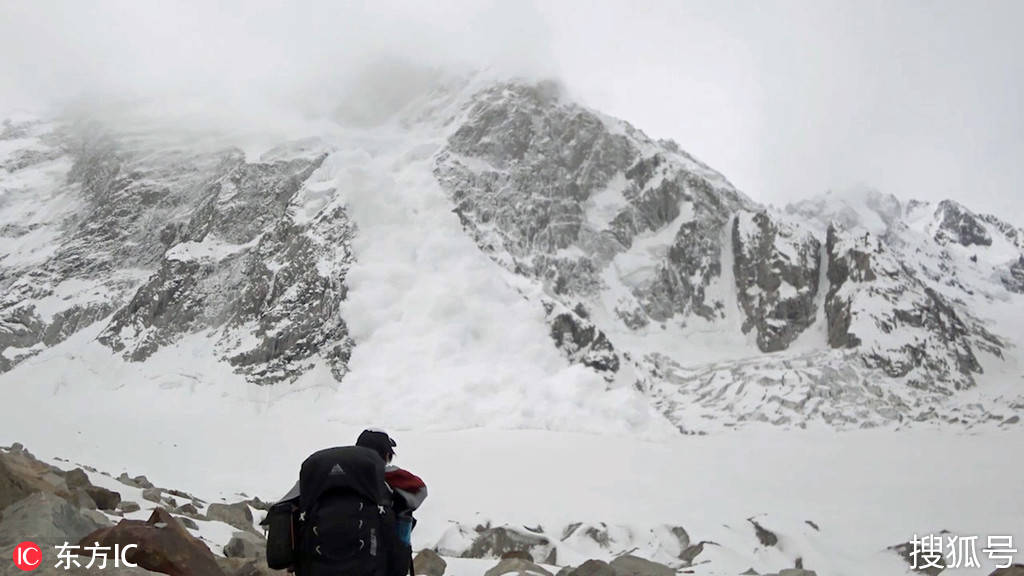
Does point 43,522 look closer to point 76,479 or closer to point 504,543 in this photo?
point 76,479

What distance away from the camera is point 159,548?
7473 millimetres

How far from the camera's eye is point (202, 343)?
9369cm

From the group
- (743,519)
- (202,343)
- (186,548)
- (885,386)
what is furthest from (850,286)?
(186,548)

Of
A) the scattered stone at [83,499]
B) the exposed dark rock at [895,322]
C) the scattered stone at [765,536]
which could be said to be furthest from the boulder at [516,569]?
the exposed dark rock at [895,322]

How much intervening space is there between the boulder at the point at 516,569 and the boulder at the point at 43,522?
7.14m

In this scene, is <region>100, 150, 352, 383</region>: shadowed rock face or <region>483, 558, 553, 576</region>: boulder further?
<region>100, 150, 352, 383</region>: shadowed rock face

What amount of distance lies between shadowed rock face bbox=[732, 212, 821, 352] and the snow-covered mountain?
1.16 ft

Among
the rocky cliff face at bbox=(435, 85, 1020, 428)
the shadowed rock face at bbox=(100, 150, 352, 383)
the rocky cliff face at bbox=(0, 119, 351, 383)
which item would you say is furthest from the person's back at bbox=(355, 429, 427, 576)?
the rocky cliff face at bbox=(435, 85, 1020, 428)

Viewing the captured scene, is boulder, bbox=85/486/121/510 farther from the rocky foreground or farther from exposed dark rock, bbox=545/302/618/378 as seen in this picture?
exposed dark rock, bbox=545/302/618/378

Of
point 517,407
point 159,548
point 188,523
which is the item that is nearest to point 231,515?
point 188,523

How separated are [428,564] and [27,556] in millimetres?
8528

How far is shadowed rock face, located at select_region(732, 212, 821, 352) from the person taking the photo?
111 m

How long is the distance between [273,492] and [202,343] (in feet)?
170

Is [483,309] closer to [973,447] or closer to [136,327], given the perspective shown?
[136,327]
